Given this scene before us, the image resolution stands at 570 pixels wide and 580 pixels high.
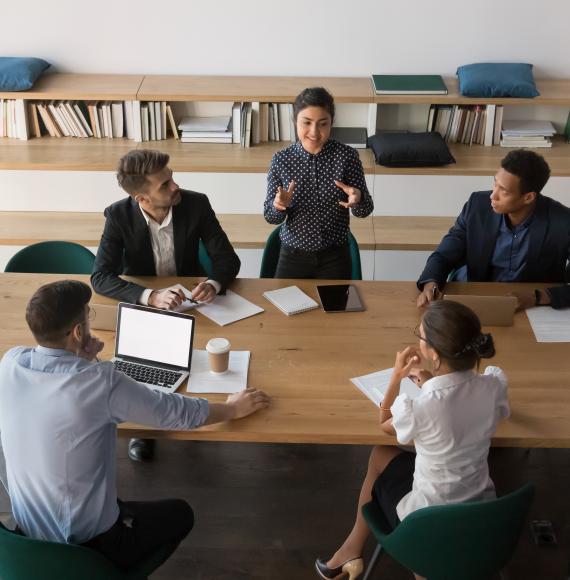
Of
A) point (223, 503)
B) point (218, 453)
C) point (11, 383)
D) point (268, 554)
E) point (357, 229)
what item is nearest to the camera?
point (11, 383)

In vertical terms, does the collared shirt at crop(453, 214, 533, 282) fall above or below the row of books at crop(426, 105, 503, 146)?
below

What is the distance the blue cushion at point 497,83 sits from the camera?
4.30 metres

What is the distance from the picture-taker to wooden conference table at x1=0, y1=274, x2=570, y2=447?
7.38 feet

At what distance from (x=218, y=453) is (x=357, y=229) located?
1.76 meters

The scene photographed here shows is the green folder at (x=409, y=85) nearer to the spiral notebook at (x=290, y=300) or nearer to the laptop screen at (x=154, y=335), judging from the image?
the spiral notebook at (x=290, y=300)

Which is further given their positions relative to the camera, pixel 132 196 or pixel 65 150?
pixel 65 150

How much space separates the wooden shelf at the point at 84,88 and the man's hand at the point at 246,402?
102 inches

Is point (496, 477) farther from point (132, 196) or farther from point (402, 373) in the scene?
point (132, 196)

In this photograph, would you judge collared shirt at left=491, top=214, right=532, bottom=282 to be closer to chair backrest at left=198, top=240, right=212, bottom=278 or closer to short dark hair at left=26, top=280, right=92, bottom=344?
chair backrest at left=198, top=240, right=212, bottom=278

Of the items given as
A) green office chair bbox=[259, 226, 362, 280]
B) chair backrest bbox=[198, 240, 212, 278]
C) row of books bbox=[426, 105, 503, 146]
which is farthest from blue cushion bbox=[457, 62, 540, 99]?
chair backrest bbox=[198, 240, 212, 278]

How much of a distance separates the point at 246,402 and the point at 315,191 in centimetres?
118

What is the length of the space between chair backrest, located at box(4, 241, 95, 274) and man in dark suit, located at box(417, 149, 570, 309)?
1439 millimetres

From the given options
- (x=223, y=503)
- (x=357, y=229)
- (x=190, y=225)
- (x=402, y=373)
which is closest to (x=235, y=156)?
(x=357, y=229)

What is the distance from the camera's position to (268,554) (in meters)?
2.81
